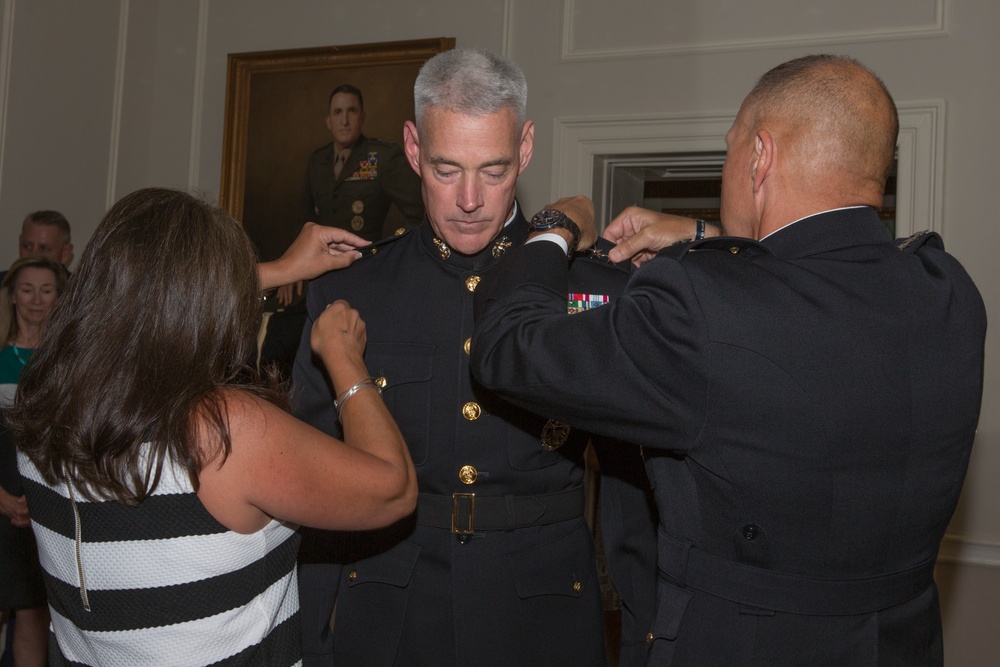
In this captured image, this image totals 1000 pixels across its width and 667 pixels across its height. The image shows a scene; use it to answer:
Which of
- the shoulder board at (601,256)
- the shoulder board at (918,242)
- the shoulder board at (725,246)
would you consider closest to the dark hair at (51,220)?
the shoulder board at (601,256)

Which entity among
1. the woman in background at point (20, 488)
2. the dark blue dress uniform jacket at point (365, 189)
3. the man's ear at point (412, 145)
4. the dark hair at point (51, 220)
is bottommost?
the woman in background at point (20, 488)

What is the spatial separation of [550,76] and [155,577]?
3.63 metres

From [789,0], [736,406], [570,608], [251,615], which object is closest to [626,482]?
[570,608]

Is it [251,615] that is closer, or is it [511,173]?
[251,615]

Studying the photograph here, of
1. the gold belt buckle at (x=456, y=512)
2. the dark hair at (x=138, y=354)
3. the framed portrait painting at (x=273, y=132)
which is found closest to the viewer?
the dark hair at (x=138, y=354)

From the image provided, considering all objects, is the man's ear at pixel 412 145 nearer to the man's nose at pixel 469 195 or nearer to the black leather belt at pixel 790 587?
the man's nose at pixel 469 195

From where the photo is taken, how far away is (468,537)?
5.73ft

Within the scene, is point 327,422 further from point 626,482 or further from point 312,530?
point 626,482

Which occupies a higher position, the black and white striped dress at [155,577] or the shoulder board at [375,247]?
the shoulder board at [375,247]

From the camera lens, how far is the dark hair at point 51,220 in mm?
4316

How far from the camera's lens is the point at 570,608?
1785 millimetres

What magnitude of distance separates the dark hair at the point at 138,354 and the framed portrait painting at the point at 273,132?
145 inches

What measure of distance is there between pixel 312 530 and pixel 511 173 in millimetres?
839

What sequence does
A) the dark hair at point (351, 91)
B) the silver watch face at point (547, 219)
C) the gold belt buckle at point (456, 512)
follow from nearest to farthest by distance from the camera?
the silver watch face at point (547, 219), the gold belt buckle at point (456, 512), the dark hair at point (351, 91)
